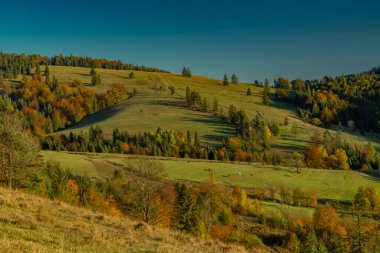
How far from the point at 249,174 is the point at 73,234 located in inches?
4270

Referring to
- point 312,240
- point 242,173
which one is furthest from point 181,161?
point 312,240

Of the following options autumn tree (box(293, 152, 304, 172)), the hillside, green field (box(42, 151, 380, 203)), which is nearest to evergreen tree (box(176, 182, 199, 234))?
green field (box(42, 151, 380, 203))

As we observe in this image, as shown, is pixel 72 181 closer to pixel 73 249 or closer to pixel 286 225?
pixel 286 225

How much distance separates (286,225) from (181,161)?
5081 cm

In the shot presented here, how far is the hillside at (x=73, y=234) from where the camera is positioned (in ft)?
A: 46.6

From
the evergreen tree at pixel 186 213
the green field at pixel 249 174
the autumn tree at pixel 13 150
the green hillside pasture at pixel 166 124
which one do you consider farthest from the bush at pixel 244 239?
the green hillside pasture at pixel 166 124

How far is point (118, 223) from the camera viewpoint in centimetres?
2230

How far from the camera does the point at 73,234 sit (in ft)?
55.3

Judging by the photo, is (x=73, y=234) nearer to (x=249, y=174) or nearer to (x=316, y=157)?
(x=249, y=174)

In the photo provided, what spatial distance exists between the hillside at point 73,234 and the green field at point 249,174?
8579cm

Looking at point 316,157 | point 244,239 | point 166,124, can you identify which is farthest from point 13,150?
point 316,157

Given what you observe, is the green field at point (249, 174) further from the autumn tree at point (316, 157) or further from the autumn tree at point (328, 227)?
the autumn tree at point (328, 227)

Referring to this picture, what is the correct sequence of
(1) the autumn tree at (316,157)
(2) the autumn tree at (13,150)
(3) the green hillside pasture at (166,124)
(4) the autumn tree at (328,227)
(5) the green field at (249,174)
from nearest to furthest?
(2) the autumn tree at (13,150) → (4) the autumn tree at (328,227) → (5) the green field at (249,174) → (1) the autumn tree at (316,157) → (3) the green hillside pasture at (166,124)

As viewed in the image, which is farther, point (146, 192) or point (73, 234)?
point (146, 192)
